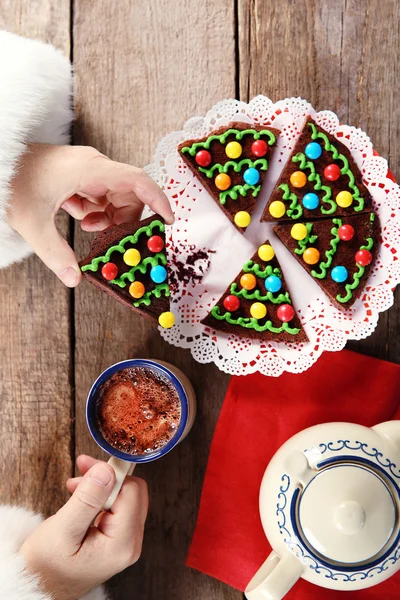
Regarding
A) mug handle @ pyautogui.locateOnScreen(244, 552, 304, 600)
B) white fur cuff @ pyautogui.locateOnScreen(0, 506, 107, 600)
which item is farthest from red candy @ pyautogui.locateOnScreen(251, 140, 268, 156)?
white fur cuff @ pyautogui.locateOnScreen(0, 506, 107, 600)

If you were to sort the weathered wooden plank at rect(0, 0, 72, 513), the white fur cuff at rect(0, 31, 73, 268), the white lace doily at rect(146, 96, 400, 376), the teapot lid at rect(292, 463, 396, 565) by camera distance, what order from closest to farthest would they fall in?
the teapot lid at rect(292, 463, 396, 565)
the white fur cuff at rect(0, 31, 73, 268)
the white lace doily at rect(146, 96, 400, 376)
the weathered wooden plank at rect(0, 0, 72, 513)

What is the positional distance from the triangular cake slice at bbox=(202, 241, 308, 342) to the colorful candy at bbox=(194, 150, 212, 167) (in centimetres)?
19

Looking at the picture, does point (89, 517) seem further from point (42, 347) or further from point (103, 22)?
point (103, 22)

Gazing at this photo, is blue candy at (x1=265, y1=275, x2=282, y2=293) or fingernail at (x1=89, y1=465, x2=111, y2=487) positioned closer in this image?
fingernail at (x1=89, y1=465, x2=111, y2=487)

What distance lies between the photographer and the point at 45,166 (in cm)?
98

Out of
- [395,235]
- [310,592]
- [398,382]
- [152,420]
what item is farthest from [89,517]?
[395,235]

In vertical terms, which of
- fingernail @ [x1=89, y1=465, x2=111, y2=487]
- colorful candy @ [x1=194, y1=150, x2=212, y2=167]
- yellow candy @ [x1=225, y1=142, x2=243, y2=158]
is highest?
yellow candy @ [x1=225, y1=142, x2=243, y2=158]

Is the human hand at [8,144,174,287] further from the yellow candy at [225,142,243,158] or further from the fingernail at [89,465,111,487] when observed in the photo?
the fingernail at [89,465,111,487]

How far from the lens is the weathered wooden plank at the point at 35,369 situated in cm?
117

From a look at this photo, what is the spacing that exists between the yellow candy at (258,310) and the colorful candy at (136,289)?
0.21 metres

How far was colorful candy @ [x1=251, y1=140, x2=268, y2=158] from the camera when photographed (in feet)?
3.54

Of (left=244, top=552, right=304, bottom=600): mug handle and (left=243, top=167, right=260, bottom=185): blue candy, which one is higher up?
(left=243, top=167, right=260, bottom=185): blue candy

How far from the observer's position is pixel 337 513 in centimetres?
82

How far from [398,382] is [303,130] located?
1.67ft
